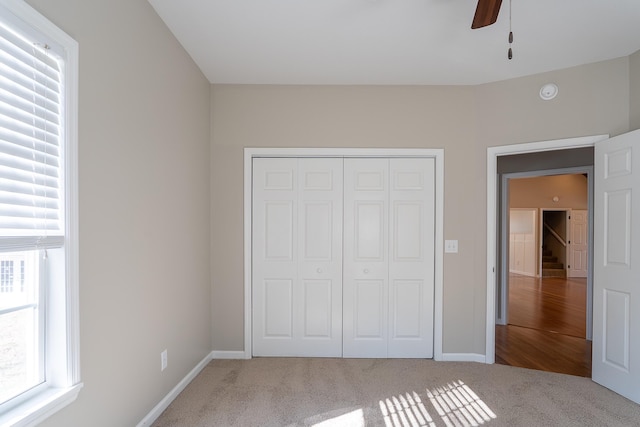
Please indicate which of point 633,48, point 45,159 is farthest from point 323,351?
point 633,48

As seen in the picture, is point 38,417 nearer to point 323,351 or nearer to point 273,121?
point 323,351

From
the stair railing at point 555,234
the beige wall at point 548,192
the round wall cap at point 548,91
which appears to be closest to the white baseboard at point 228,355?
the round wall cap at point 548,91

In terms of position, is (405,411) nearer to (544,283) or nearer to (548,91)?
(548,91)

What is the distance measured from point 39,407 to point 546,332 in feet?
16.4

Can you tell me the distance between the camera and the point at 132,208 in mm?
1945

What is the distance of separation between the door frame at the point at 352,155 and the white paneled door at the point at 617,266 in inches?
49.2

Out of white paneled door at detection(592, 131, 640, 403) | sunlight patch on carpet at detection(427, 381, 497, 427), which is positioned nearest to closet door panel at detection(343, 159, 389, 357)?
sunlight patch on carpet at detection(427, 381, 497, 427)

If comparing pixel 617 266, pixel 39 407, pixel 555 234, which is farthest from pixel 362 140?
pixel 555 234

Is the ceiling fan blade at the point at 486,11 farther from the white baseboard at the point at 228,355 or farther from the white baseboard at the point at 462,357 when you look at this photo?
the white baseboard at the point at 228,355

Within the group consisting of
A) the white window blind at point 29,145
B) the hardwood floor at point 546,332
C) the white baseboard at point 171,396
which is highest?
the white window blind at point 29,145

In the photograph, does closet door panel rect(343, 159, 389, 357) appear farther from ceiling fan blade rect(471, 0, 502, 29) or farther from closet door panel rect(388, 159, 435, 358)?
ceiling fan blade rect(471, 0, 502, 29)

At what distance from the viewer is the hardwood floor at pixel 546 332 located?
10.5ft

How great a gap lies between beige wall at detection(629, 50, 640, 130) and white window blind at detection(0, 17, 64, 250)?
3.90m

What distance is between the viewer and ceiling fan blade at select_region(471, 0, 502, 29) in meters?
1.58
